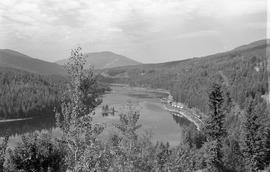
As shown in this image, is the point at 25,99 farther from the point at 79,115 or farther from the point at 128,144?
the point at 79,115

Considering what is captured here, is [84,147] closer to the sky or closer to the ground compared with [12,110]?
closer to the sky

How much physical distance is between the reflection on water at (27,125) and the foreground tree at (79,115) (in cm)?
10476

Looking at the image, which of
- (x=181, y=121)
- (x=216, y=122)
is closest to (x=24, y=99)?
(x=181, y=121)

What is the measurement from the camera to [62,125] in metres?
13.5

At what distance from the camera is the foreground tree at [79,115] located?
13.2m

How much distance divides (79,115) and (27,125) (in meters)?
121

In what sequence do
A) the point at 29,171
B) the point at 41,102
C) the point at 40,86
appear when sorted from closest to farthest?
the point at 29,171 < the point at 41,102 < the point at 40,86

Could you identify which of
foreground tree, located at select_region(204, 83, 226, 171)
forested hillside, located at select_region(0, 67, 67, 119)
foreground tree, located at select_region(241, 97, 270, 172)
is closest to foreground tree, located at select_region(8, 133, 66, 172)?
A: foreground tree, located at select_region(204, 83, 226, 171)

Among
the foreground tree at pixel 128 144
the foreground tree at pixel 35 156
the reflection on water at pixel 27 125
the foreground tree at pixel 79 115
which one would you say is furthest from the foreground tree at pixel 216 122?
the reflection on water at pixel 27 125

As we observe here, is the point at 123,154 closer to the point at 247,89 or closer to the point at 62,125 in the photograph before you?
the point at 62,125

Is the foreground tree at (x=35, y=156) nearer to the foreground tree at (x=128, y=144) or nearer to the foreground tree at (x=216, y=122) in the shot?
the foreground tree at (x=128, y=144)

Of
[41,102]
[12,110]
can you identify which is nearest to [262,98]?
[41,102]

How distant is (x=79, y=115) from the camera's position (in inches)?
529

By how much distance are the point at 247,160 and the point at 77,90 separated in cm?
4210
